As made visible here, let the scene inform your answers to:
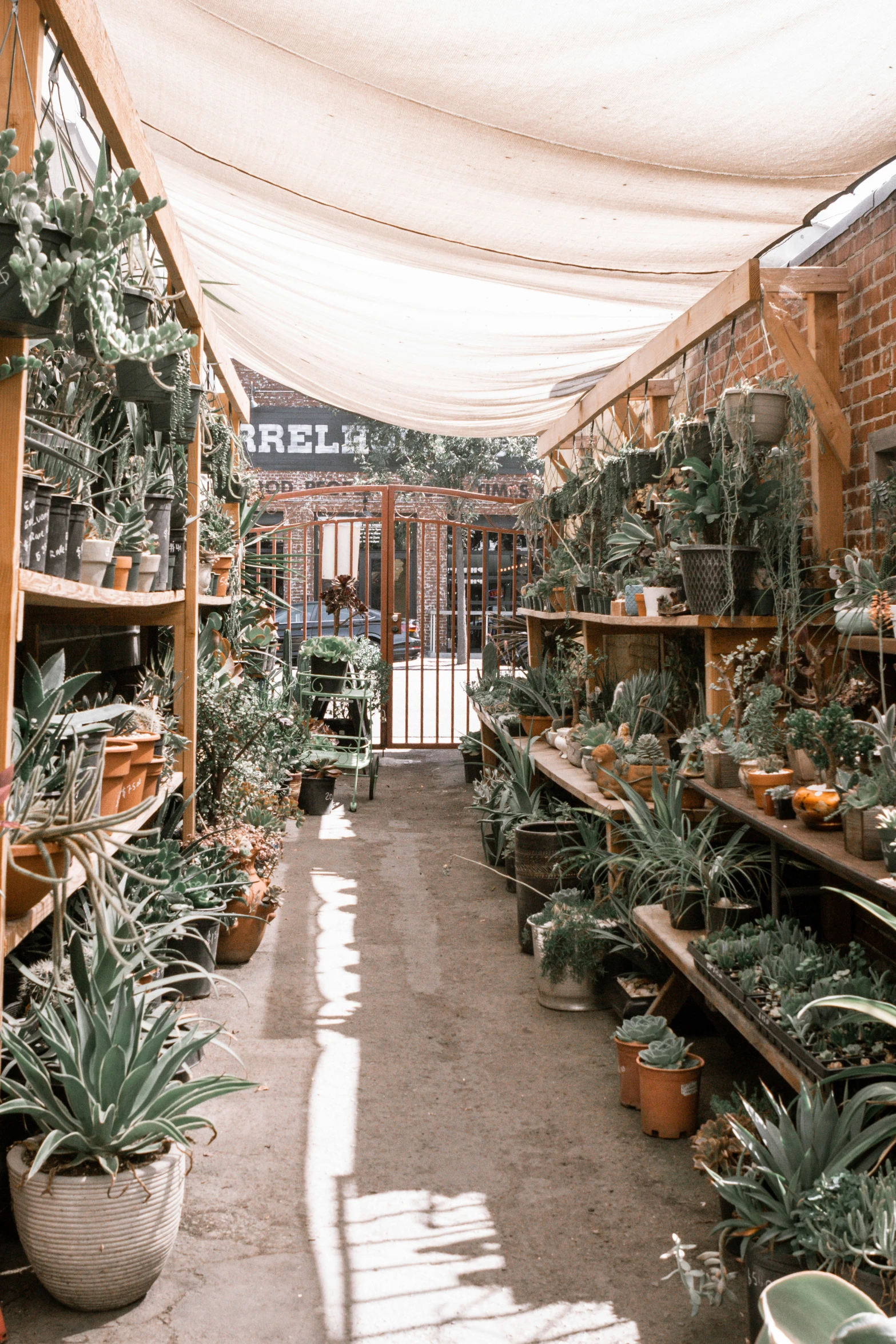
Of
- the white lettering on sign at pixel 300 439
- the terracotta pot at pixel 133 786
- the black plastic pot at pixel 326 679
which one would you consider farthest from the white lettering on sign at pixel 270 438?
the terracotta pot at pixel 133 786

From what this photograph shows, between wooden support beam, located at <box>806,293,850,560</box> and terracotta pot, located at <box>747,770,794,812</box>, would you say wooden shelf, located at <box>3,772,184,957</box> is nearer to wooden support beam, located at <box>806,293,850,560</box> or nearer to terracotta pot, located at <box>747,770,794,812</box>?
terracotta pot, located at <box>747,770,794,812</box>

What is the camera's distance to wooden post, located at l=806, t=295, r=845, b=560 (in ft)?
11.9

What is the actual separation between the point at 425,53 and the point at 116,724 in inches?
73.8

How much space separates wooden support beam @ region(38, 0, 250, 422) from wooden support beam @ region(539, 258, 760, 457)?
5.79ft

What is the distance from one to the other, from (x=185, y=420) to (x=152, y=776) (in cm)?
104

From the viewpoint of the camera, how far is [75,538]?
7.90ft

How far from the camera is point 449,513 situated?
60.6 feet

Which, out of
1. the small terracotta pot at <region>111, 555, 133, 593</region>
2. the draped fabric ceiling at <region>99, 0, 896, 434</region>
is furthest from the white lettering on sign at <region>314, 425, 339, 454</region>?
the small terracotta pot at <region>111, 555, 133, 593</region>

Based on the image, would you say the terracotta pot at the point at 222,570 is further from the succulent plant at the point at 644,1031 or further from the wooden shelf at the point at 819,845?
the succulent plant at the point at 644,1031

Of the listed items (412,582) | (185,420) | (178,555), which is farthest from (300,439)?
(185,420)

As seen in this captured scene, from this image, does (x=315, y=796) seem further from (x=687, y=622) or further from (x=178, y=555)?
(x=687, y=622)

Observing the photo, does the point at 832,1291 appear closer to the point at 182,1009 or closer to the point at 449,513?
the point at 182,1009

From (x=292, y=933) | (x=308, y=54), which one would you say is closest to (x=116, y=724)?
(x=308, y=54)

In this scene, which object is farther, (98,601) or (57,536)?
(98,601)
